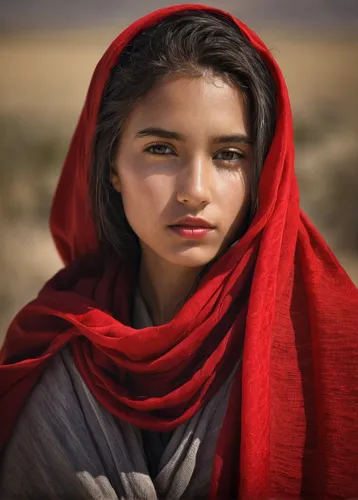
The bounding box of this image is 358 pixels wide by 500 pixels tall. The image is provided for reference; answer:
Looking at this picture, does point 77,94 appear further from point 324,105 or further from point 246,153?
point 246,153

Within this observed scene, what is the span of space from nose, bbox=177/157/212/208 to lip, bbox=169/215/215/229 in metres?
0.03

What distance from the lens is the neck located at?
6.04 ft

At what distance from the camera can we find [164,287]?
6.12 ft

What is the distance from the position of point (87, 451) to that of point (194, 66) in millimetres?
1063

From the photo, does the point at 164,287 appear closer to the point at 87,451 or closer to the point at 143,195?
the point at 143,195

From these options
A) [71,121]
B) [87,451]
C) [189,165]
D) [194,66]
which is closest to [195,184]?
[189,165]

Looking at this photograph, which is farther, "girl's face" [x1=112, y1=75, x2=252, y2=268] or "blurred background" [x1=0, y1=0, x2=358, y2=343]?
"blurred background" [x1=0, y1=0, x2=358, y2=343]

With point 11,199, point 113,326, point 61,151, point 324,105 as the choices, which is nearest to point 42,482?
point 113,326

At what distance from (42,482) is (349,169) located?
18.2 ft

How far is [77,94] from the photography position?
8.58 metres

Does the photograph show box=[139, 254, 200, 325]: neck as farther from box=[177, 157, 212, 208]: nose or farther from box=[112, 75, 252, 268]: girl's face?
box=[177, 157, 212, 208]: nose

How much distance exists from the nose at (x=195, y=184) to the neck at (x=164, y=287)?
1.15 ft

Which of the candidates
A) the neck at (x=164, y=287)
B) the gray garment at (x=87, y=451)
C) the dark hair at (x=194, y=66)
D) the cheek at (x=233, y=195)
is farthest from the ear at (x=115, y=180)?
the gray garment at (x=87, y=451)

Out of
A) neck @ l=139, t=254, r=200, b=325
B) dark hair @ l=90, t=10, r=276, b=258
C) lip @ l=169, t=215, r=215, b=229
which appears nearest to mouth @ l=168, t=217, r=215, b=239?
lip @ l=169, t=215, r=215, b=229
